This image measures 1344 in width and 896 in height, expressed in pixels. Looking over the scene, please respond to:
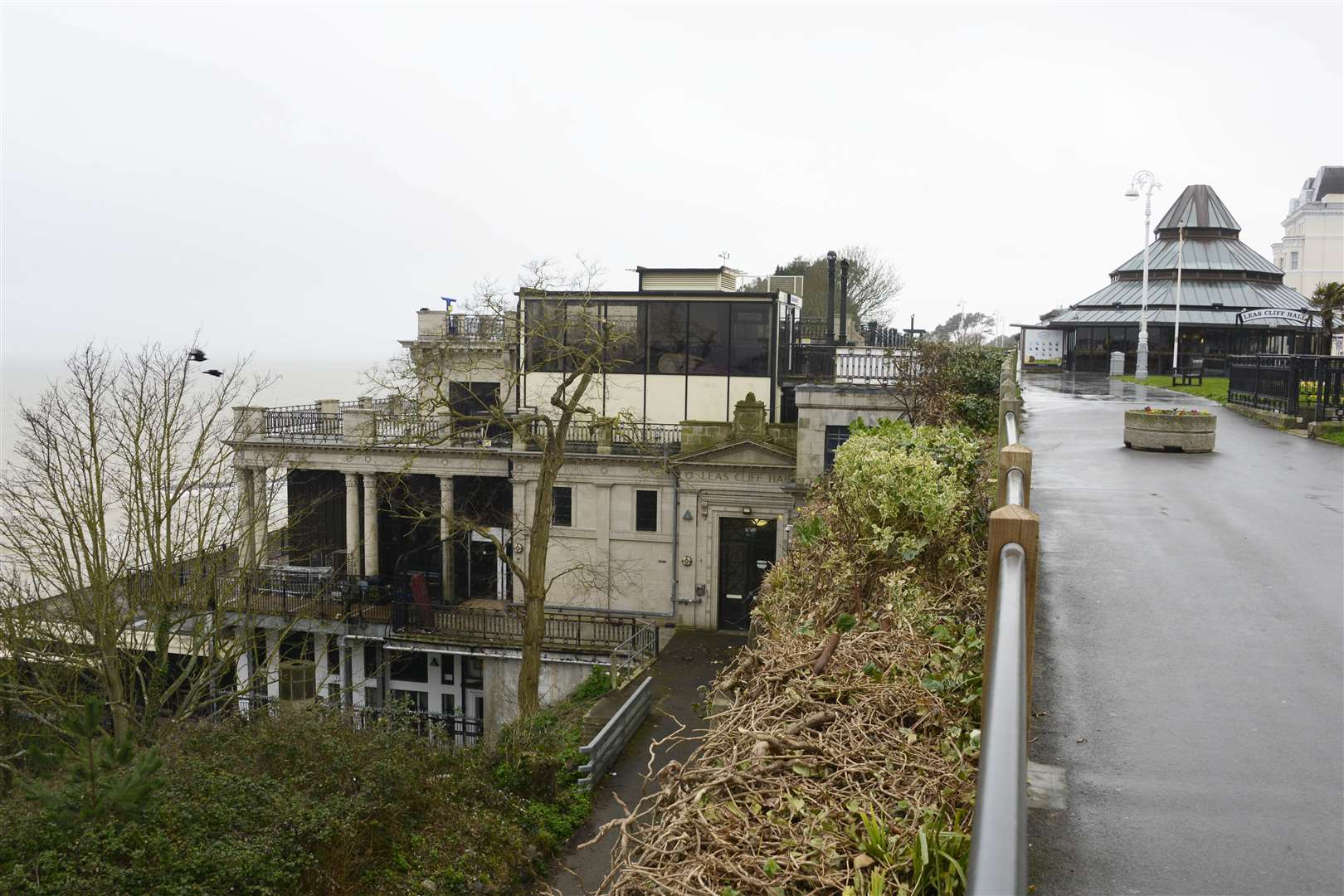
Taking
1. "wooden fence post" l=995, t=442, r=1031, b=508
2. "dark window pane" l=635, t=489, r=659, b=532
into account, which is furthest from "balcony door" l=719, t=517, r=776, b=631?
"wooden fence post" l=995, t=442, r=1031, b=508

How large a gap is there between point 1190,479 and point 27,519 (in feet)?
76.1

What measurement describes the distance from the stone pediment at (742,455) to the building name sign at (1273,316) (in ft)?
79.4

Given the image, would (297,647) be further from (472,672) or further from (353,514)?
(472,672)

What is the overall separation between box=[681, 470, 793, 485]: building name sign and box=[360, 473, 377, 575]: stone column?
1164 cm

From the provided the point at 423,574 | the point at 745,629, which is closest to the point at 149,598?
the point at 423,574

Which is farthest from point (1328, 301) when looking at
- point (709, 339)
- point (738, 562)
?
point (738, 562)

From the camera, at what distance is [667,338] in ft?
127

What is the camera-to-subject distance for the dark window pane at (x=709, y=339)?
38.2 m

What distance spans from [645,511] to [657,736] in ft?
44.5

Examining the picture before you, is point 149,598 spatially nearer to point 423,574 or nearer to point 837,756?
point 423,574

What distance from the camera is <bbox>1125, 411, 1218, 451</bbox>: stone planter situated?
17.6m

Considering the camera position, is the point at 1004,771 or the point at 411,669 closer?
the point at 1004,771

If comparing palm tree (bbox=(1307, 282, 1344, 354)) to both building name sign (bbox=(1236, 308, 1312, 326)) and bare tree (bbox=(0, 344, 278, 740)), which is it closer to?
building name sign (bbox=(1236, 308, 1312, 326))

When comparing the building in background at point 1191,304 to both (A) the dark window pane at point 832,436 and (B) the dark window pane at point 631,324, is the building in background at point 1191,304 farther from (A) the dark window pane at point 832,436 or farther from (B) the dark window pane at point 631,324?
(B) the dark window pane at point 631,324
